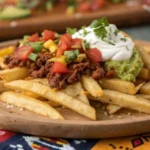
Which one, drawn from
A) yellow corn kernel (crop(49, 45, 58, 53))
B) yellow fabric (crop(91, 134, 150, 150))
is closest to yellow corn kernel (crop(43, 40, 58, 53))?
yellow corn kernel (crop(49, 45, 58, 53))

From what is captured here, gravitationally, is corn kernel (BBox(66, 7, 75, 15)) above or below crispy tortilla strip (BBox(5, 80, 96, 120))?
below

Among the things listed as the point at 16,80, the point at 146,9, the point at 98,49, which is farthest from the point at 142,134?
the point at 146,9

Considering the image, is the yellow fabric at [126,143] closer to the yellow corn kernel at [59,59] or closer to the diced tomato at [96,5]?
the yellow corn kernel at [59,59]

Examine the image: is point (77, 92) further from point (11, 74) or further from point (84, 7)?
point (84, 7)

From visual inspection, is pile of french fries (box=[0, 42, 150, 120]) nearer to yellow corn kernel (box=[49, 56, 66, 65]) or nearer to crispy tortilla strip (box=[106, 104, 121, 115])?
crispy tortilla strip (box=[106, 104, 121, 115])

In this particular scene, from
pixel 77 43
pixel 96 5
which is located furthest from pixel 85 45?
pixel 96 5

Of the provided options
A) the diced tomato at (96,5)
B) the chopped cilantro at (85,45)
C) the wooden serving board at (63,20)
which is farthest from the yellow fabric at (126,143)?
the diced tomato at (96,5)

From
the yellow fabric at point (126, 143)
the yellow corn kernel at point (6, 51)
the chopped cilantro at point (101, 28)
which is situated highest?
the chopped cilantro at point (101, 28)

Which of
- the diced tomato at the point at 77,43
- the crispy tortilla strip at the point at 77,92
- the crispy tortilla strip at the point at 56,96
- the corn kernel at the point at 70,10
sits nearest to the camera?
the crispy tortilla strip at the point at 56,96
